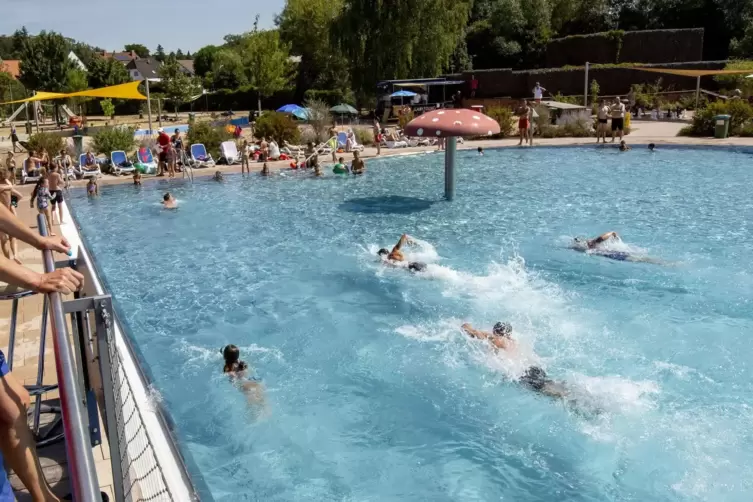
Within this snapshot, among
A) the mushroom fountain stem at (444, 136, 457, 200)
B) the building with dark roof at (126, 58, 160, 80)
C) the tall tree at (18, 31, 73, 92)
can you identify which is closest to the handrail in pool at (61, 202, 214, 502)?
Result: the mushroom fountain stem at (444, 136, 457, 200)

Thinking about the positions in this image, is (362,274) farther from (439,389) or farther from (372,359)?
(439,389)

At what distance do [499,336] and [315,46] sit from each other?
44.5m

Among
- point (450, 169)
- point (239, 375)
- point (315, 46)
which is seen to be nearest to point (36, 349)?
point (239, 375)

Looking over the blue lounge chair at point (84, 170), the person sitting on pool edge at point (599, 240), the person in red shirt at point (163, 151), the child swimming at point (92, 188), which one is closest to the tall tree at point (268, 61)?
the person in red shirt at point (163, 151)

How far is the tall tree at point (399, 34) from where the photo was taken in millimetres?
33156

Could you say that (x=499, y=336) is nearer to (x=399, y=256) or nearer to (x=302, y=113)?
(x=399, y=256)

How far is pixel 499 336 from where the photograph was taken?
750 cm

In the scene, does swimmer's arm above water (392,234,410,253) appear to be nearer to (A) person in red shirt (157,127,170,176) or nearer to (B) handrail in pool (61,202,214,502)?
(B) handrail in pool (61,202,214,502)

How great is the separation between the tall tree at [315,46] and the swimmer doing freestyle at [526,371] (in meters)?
40.1

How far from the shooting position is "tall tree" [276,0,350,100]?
47.1 meters

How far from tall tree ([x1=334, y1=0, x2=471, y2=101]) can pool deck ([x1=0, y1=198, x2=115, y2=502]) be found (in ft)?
86.6

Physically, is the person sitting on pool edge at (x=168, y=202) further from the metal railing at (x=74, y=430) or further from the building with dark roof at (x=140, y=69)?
the building with dark roof at (x=140, y=69)

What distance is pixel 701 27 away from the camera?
138 feet

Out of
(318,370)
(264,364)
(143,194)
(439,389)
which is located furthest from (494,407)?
(143,194)
